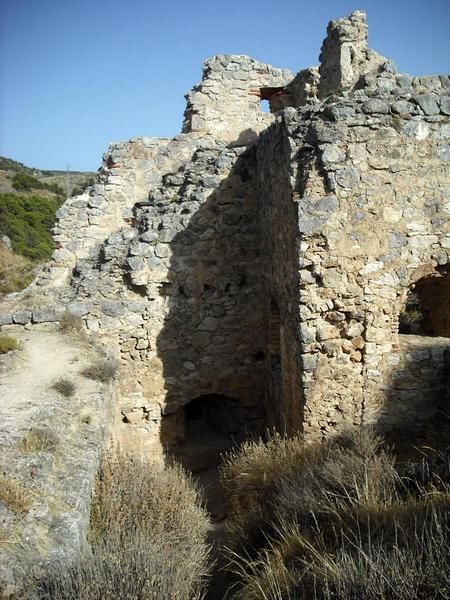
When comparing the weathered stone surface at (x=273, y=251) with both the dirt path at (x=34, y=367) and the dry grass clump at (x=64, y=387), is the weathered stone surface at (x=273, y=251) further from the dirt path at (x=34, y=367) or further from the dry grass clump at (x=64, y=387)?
the dry grass clump at (x=64, y=387)

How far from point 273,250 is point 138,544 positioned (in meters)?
4.37

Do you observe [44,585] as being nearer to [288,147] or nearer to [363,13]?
[288,147]

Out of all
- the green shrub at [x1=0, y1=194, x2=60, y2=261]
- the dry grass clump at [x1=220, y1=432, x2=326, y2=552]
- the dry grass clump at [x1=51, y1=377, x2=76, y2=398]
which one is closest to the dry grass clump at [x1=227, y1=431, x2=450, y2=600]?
the dry grass clump at [x1=220, y1=432, x2=326, y2=552]

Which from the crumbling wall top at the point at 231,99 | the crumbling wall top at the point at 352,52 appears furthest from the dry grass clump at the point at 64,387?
the crumbling wall top at the point at 352,52

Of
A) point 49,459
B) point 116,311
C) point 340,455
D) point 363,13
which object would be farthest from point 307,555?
point 363,13

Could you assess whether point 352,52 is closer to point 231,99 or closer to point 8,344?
point 231,99

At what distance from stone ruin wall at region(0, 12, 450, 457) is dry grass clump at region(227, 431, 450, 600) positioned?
1.25 meters

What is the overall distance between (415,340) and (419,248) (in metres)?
1.10

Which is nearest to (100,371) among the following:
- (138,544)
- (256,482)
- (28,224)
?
(256,482)

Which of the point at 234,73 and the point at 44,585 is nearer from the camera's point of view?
the point at 44,585

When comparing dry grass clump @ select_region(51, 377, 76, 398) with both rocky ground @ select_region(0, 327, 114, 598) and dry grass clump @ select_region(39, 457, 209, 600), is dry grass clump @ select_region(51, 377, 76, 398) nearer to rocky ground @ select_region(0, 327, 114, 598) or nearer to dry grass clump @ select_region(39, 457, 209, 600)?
rocky ground @ select_region(0, 327, 114, 598)

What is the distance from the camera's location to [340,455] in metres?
4.29

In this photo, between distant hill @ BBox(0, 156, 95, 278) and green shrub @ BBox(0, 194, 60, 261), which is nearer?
distant hill @ BBox(0, 156, 95, 278)

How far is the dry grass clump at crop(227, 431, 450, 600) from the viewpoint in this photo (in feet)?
8.21
